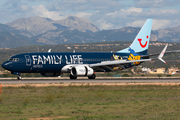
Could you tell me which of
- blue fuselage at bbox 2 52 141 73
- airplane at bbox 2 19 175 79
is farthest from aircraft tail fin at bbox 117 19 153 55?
blue fuselage at bbox 2 52 141 73

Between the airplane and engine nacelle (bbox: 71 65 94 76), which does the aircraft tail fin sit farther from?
engine nacelle (bbox: 71 65 94 76)

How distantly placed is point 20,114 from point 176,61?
181105 mm

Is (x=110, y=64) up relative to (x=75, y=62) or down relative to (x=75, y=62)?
down

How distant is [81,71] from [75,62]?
311cm

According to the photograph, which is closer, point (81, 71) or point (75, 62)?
point (81, 71)

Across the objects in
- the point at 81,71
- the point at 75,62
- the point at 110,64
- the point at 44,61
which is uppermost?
the point at 44,61

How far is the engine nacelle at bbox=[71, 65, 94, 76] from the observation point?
55.5 m

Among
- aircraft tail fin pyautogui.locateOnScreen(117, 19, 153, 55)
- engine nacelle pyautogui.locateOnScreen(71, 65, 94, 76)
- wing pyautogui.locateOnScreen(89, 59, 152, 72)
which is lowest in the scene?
engine nacelle pyautogui.locateOnScreen(71, 65, 94, 76)

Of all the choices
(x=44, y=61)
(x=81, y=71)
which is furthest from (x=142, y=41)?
(x=44, y=61)

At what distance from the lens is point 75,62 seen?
5844 centimetres

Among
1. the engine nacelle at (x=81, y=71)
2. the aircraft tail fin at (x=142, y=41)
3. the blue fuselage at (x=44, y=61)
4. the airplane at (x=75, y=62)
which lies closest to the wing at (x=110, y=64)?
the airplane at (x=75, y=62)

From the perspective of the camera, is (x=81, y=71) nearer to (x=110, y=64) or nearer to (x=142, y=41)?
(x=110, y=64)

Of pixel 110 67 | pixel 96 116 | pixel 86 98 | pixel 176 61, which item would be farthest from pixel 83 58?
pixel 176 61

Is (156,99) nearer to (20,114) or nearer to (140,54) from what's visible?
(20,114)
